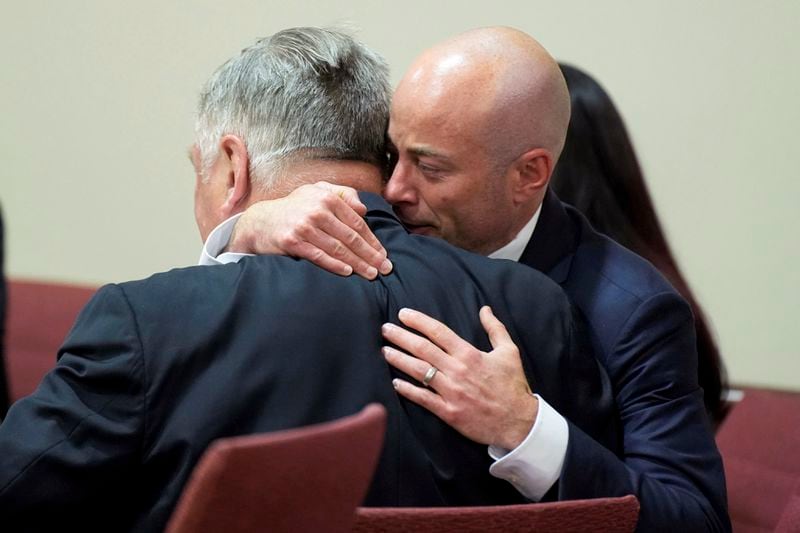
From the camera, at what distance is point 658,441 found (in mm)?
1446

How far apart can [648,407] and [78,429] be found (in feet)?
2.31

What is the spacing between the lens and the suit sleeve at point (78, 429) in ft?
3.92

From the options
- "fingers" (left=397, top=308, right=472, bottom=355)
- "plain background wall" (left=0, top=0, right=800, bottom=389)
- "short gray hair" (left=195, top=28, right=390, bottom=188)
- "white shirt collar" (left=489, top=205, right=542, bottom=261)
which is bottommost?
"plain background wall" (left=0, top=0, right=800, bottom=389)

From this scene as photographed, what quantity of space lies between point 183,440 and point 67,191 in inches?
113

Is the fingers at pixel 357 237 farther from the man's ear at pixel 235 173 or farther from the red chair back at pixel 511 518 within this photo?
the red chair back at pixel 511 518

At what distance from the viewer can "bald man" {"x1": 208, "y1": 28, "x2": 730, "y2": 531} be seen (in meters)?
1.31

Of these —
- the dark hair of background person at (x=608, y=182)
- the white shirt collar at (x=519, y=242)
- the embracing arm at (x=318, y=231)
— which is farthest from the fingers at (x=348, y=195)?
the dark hair of background person at (x=608, y=182)

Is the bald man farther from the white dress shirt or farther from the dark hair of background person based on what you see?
the dark hair of background person

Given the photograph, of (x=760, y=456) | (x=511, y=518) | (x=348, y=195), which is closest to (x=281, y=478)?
(x=511, y=518)

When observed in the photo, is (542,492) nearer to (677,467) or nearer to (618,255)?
(677,467)

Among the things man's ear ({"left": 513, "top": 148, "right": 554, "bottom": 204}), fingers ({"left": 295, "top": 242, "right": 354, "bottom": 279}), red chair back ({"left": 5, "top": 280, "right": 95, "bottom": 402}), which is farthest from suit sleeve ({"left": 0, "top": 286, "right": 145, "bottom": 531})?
red chair back ({"left": 5, "top": 280, "right": 95, "bottom": 402})

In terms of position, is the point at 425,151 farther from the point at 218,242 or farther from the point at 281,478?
the point at 281,478

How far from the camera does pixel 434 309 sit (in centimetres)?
134

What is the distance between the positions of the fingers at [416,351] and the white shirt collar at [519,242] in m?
0.44
